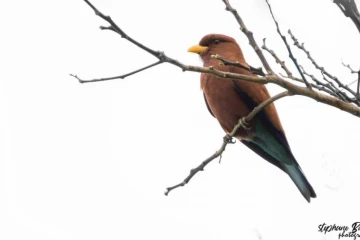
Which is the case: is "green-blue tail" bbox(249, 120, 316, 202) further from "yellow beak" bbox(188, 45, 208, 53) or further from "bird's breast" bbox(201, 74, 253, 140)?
"yellow beak" bbox(188, 45, 208, 53)

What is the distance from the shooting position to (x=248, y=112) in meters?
4.52

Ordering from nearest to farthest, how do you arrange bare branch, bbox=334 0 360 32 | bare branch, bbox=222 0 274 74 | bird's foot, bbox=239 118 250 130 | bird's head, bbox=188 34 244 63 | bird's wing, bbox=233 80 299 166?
bare branch, bbox=334 0 360 32
bare branch, bbox=222 0 274 74
bird's foot, bbox=239 118 250 130
bird's wing, bbox=233 80 299 166
bird's head, bbox=188 34 244 63

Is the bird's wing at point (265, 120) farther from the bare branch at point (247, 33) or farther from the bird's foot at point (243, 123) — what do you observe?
the bare branch at point (247, 33)

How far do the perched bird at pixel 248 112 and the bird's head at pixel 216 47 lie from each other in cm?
29

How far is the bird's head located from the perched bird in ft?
0.95

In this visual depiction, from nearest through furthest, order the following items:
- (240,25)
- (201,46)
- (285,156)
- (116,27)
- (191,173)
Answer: (116,27) → (240,25) → (191,173) → (285,156) → (201,46)

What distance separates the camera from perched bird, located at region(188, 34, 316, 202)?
4441mm

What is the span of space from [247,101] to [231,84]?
195 mm

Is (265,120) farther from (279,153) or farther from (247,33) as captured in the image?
(247,33)

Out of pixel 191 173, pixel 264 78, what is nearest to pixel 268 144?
pixel 191 173

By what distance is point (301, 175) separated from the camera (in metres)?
4.61

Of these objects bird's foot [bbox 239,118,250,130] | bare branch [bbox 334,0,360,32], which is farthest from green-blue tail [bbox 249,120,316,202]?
bare branch [bbox 334,0,360,32]

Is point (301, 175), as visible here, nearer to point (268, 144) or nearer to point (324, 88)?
point (268, 144)

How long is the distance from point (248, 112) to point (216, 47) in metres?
0.93
